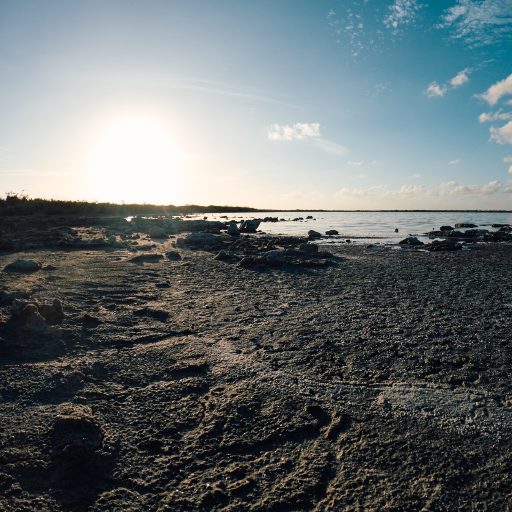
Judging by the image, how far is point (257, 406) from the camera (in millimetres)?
3482

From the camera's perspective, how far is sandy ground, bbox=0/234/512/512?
2471mm

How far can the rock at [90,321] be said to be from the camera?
5554 millimetres

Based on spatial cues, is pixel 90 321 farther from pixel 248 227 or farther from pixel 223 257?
pixel 248 227

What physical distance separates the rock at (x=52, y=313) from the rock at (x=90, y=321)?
33cm

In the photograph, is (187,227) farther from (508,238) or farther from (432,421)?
(432,421)

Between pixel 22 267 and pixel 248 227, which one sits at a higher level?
pixel 248 227

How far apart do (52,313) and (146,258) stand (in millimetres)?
7112

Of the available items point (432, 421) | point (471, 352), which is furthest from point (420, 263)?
point (432, 421)

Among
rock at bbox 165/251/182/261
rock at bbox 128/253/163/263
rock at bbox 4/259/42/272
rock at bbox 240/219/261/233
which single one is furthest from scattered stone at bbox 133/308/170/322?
rock at bbox 240/219/261/233

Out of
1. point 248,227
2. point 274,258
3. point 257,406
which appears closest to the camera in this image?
point 257,406

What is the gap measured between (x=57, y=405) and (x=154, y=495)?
5.04ft

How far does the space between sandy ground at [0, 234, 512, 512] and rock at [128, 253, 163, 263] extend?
4.85 meters

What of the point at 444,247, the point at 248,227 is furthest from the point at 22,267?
the point at 248,227

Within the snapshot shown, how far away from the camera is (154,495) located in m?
2.44
